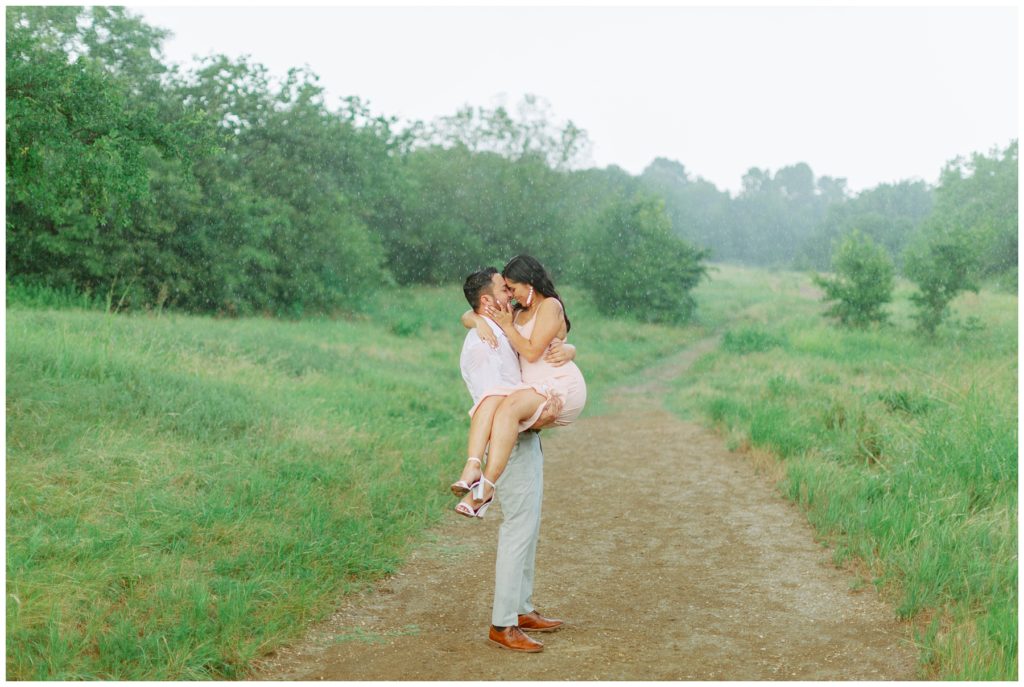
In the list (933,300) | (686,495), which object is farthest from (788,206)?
(686,495)

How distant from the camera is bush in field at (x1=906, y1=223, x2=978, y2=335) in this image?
23.5m

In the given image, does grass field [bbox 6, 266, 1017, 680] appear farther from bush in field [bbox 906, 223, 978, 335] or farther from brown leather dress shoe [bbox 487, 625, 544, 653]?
bush in field [bbox 906, 223, 978, 335]

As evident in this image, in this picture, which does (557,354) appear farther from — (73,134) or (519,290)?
(73,134)

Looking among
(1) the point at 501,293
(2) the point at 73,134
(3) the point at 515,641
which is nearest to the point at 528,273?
(1) the point at 501,293

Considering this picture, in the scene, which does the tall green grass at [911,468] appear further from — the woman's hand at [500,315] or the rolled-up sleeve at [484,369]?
the woman's hand at [500,315]

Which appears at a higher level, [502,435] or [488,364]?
[488,364]

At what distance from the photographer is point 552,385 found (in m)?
4.82

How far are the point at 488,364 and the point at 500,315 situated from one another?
0.27 metres

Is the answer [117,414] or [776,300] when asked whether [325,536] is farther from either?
[776,300]

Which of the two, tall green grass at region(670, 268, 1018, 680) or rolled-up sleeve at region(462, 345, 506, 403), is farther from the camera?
tall green grass at region(670, 268, 1018, 680)

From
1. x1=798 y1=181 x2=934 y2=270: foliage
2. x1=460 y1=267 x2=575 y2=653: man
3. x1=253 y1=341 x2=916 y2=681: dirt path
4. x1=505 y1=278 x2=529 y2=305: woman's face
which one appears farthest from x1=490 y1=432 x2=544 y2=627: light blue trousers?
x1=798 y1=181 x2=934 y2=270: foliage

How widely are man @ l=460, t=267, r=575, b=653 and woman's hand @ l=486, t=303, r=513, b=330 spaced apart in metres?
0.03

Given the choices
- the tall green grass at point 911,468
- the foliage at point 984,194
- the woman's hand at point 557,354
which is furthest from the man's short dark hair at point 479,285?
the foliage at point 984,194

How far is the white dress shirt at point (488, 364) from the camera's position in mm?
4758
